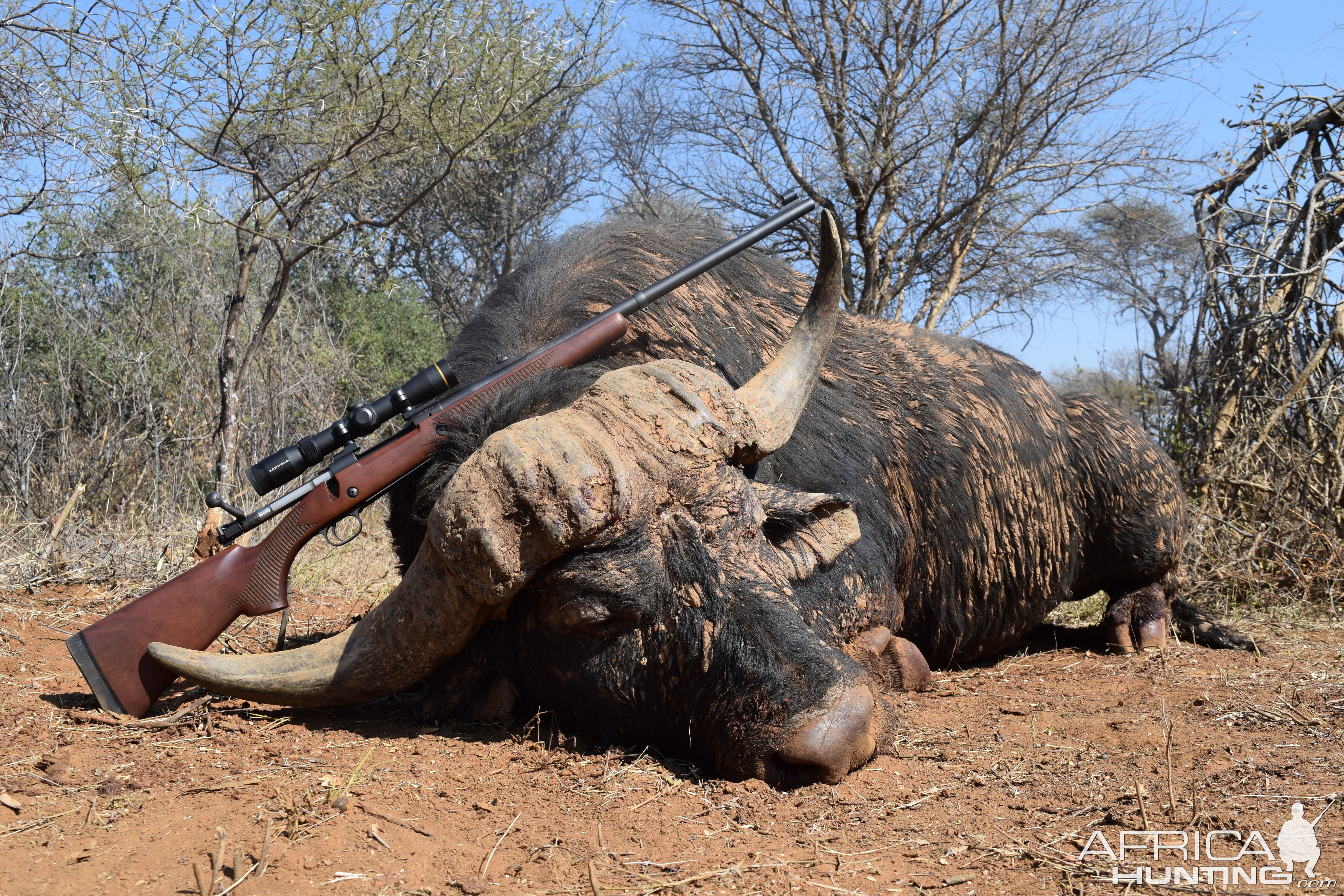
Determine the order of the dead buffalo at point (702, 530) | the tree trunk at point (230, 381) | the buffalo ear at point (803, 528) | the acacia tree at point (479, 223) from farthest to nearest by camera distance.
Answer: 1. the acacia tree at point (479, 223)
2. the tree trunk at point (230, 381)
3. the buffalo ear at point (803, 528)
4. the dead buffalo at point (702, 530)

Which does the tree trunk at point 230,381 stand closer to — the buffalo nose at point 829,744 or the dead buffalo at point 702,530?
the dead buffalo at point 702,530

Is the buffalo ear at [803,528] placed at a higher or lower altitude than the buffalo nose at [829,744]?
higher

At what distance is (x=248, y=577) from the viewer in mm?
3773

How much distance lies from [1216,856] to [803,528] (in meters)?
1.57

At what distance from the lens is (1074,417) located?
5.59 m

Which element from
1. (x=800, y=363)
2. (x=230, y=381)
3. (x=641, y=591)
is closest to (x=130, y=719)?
(x=641, y=591)

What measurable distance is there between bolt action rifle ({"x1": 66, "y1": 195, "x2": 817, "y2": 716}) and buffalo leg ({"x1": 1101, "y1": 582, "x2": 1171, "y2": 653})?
3.27 metres

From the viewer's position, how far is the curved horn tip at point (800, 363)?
3.37 m

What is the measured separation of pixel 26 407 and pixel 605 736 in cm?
714

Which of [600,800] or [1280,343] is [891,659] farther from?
[1280,343]

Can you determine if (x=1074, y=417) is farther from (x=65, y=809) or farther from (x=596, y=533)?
(x=65, y=809)

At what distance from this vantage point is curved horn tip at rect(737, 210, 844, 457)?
337 centimetres

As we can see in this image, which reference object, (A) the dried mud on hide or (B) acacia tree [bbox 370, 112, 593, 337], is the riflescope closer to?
(A) the dried mud on hide

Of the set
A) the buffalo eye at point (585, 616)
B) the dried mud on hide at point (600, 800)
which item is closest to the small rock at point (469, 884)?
the dried mud on hide at point (600, 800)
